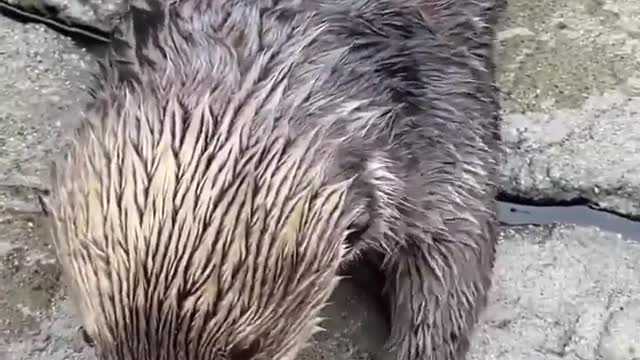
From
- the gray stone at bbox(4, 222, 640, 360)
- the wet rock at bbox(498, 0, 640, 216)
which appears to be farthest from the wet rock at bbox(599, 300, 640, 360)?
the wet rock at bbox(498, 0, 640, 216)

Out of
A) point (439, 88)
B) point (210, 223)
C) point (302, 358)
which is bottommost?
point (302, 358)

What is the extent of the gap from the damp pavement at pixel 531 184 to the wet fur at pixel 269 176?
0.51ft

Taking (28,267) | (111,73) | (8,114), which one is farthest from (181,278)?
(8,114)

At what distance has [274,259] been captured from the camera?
1.54 metres

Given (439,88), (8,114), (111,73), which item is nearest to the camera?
(111,73)

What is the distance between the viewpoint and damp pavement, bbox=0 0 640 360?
2178 millimetres

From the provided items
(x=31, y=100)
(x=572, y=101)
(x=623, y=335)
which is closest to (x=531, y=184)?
(x=572, y=101)

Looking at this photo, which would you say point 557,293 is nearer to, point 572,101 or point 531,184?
point 531,184

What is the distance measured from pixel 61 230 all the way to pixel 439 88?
658 mm

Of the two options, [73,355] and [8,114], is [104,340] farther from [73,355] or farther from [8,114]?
[8,114]

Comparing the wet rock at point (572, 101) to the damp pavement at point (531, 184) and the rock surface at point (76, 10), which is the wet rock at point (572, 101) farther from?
the rock surface at point (76, 10)

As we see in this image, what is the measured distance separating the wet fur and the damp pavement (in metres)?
0.15

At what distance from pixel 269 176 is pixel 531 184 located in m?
0.94

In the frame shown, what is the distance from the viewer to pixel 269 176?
157cm
